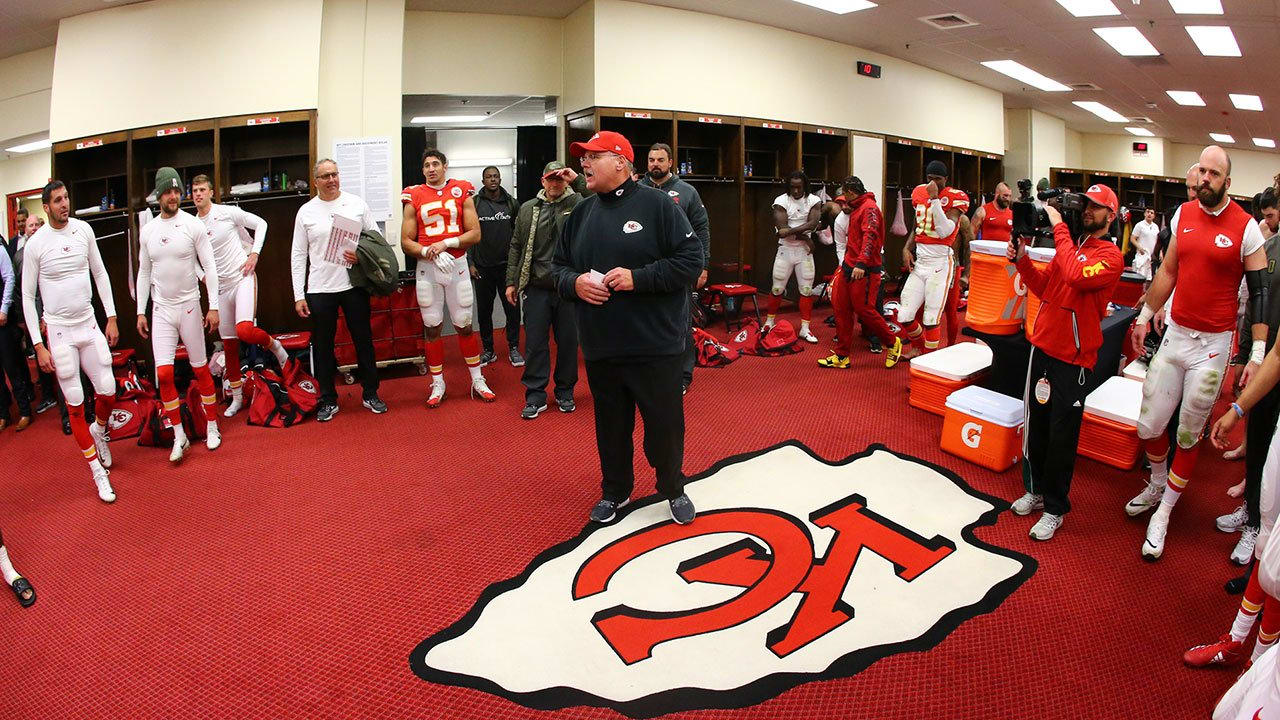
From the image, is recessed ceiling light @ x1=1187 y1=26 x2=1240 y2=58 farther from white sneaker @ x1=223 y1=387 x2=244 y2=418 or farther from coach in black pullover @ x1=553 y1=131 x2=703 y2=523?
white sneaker @ x1=223 y1=387 x2=244 y2=418

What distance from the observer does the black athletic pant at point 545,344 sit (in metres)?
4.84

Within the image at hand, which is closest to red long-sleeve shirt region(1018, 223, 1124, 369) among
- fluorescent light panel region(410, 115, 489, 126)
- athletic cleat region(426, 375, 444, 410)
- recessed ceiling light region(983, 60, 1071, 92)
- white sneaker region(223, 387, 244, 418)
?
athletic cleat region(426, 375, 444, 410)

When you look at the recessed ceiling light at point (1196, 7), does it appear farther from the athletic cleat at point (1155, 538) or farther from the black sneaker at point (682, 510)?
the black sneaker at point (682, 510)

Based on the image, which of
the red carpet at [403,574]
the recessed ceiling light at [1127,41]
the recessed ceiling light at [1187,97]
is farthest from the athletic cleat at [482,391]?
the recessed ceiling light at [1187,97]

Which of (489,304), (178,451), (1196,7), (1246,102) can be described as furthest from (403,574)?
(1246,102)

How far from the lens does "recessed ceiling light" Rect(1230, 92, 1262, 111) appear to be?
11352 mm

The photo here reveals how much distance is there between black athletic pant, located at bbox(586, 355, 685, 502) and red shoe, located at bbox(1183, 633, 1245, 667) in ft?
6.09

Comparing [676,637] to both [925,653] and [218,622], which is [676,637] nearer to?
[925,653]

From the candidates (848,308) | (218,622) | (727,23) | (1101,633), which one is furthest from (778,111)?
(218,622)

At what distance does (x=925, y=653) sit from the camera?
2277 millimetres

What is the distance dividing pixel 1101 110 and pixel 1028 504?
14.4 m

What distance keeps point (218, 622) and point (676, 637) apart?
1667 millimetres

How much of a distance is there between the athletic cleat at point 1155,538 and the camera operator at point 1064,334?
1.00 feet

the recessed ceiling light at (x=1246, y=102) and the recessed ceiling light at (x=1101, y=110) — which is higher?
the recessed ceiling light at (x=1101, y=110)
